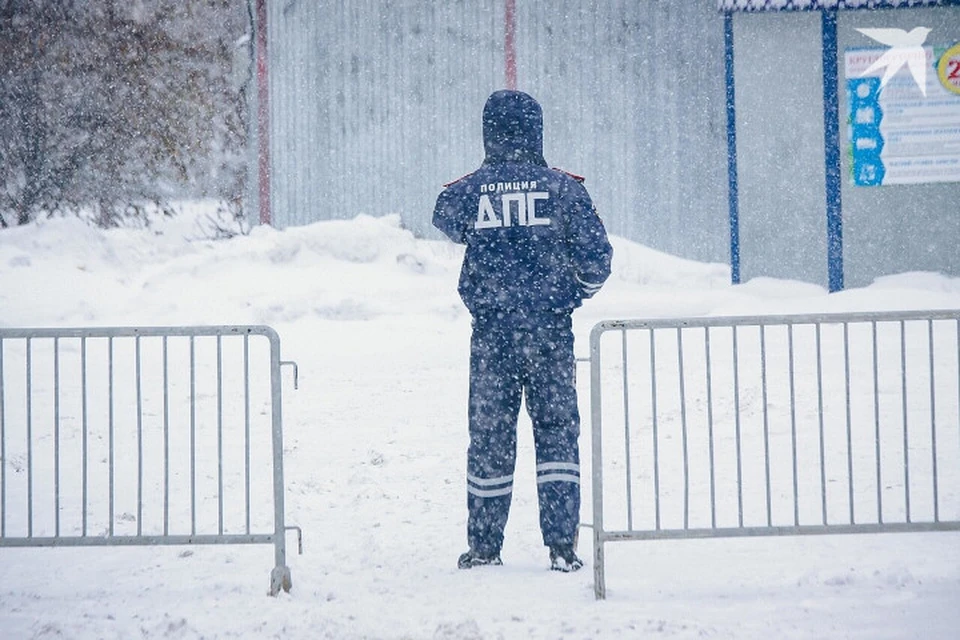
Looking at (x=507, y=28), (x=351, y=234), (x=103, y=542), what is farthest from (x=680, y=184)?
(x=103, y=542)

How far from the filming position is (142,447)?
5.95m

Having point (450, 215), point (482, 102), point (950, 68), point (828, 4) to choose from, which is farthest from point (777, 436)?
point (482, 102)

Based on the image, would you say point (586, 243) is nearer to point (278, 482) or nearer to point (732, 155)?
point (278, 482)

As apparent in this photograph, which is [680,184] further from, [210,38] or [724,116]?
[210,38]

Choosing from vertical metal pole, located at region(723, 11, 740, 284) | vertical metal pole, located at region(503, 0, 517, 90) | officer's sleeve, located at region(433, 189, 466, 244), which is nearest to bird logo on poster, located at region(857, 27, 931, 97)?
vertical metal pole, located at region(723, 11, 740, 284)

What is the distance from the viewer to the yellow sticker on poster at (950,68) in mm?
12195

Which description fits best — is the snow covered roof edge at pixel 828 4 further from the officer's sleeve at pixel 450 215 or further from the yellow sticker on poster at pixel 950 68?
the officer's sleeve at pixel 450 215

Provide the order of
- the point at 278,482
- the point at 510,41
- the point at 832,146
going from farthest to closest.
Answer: the point at 510,41, the point at 832,146, the point at 278,482

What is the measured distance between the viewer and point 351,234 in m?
13.9

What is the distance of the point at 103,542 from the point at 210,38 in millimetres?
12938

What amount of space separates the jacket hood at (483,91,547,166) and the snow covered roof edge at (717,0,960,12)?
910 centimetres

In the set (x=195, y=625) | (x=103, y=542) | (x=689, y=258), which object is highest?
(x=689, y=258)

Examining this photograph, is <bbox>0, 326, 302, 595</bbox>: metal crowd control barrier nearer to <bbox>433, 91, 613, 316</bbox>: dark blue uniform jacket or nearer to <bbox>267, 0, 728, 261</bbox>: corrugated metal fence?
<bbox>433, 91, 613, 316</bbox>: dark blue uniform jacket

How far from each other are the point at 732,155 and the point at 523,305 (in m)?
9.21
